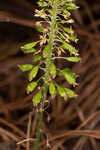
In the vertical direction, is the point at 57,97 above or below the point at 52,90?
below

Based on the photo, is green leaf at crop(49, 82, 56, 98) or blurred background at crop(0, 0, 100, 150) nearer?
green leaf at crop(49, 82, 56, 98)

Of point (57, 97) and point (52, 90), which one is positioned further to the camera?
point (57, 97)

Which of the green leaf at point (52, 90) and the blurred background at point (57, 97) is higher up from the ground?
the green leaf at point (52, 90)

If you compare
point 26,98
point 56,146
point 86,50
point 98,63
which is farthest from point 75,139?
point 86,50

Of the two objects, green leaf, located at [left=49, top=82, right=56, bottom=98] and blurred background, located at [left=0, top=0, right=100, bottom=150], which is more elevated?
green leaf, located at [left=49, top=82, right=56, bottom=98]

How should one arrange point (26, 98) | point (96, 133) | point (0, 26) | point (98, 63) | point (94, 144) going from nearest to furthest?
point (96, 133), point (94, 144), point (26, 98), point (98, 63), point (0, 26)

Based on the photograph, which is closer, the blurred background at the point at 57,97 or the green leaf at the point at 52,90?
the green leaf at the point at 52,90

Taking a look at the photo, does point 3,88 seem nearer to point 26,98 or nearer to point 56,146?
point 26,98

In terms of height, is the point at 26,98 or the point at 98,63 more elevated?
the point at 98,63
